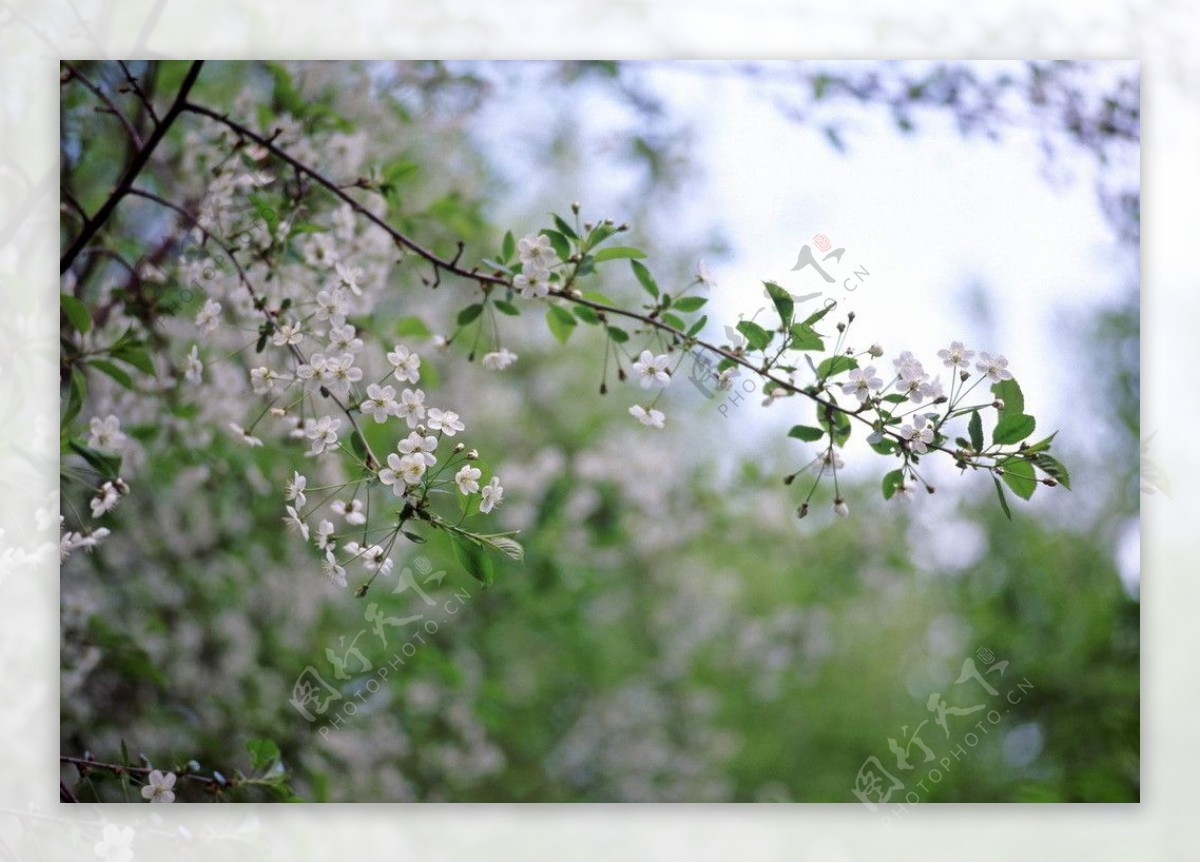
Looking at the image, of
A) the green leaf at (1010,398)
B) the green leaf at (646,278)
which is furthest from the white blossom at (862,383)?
the green leaf at (646,278)

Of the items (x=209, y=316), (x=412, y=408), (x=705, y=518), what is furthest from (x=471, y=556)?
(x=705, y=518)

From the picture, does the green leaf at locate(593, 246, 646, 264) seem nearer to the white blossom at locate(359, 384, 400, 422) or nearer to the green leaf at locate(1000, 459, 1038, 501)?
the white blossom at locate(359, 384, 400, 422)

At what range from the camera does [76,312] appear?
131 cm

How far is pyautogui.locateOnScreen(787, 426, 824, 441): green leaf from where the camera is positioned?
3.43ft

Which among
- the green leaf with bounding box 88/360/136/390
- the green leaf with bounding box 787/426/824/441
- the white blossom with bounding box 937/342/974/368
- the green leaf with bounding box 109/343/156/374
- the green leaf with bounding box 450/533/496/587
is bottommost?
the green leaf with bounding box 450/533/496/587

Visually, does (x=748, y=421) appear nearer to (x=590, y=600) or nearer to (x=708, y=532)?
(x=708, y=532)

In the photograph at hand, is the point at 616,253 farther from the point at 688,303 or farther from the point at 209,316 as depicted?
the point at 209,316

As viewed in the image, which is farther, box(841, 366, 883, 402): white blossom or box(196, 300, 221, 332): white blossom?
box(196, 300, 221, 332): white blossom

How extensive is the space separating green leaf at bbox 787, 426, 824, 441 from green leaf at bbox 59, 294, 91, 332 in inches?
36.6

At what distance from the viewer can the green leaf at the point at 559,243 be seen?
1.05 metres

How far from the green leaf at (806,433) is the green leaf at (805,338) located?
3.5 inches

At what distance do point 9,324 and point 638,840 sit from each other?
1.15m
